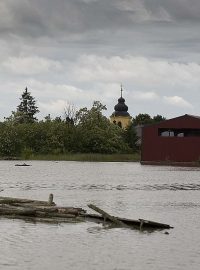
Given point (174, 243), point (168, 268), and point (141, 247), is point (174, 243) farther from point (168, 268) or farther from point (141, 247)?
Result: point (168, 268)

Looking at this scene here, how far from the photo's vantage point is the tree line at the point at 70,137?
146 metres

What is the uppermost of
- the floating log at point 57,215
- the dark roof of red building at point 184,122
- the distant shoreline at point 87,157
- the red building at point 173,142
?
the dark roof of red building at point 184,122

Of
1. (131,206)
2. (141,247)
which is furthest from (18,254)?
(131,206)

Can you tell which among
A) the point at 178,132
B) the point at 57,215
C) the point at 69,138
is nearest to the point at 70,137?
the point at 69,138

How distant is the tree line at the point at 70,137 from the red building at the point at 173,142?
21.0m

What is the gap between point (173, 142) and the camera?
124 metres

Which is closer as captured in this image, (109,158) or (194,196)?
(194,196)

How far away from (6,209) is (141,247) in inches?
374

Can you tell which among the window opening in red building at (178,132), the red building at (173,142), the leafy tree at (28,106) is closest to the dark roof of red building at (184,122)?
the red building at (173,142)

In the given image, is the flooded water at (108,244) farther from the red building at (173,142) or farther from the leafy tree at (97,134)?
the leafy tree at (97,134)

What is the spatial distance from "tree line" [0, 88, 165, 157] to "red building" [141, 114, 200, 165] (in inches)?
828

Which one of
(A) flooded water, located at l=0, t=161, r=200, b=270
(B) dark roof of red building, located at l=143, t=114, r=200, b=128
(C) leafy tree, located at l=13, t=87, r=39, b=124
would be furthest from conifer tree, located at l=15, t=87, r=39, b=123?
(A) flooded water, located at l=0, t=161, r=200, b=270

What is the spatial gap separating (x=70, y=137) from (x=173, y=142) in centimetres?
3055

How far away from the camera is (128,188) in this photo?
6197 centimetres
